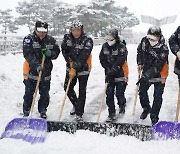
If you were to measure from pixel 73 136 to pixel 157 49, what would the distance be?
2.22 m

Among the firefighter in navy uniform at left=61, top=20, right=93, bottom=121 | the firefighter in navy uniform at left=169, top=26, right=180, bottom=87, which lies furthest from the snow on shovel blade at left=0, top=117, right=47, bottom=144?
the firefighter in navy uniform at left=169, top=26, right=180, bottom=87

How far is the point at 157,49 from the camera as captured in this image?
18.1 feet

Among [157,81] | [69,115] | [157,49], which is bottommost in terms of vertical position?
[69,115]

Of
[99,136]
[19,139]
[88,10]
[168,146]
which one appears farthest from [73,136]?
[88,10]

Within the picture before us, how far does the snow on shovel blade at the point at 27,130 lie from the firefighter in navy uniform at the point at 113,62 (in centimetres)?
171

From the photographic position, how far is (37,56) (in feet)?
20.2

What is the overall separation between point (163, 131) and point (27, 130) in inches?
93.2

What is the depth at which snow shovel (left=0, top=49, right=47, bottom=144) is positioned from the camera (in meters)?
5.06

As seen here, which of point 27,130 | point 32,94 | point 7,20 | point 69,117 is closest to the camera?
point 27,130

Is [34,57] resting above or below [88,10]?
below

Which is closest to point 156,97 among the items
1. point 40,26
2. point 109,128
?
point 109,128

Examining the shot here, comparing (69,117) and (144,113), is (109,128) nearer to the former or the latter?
(144,113)

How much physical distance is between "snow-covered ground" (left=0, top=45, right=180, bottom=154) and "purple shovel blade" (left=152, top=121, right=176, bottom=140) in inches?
5.0

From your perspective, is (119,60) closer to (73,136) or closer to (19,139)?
(73,136)
